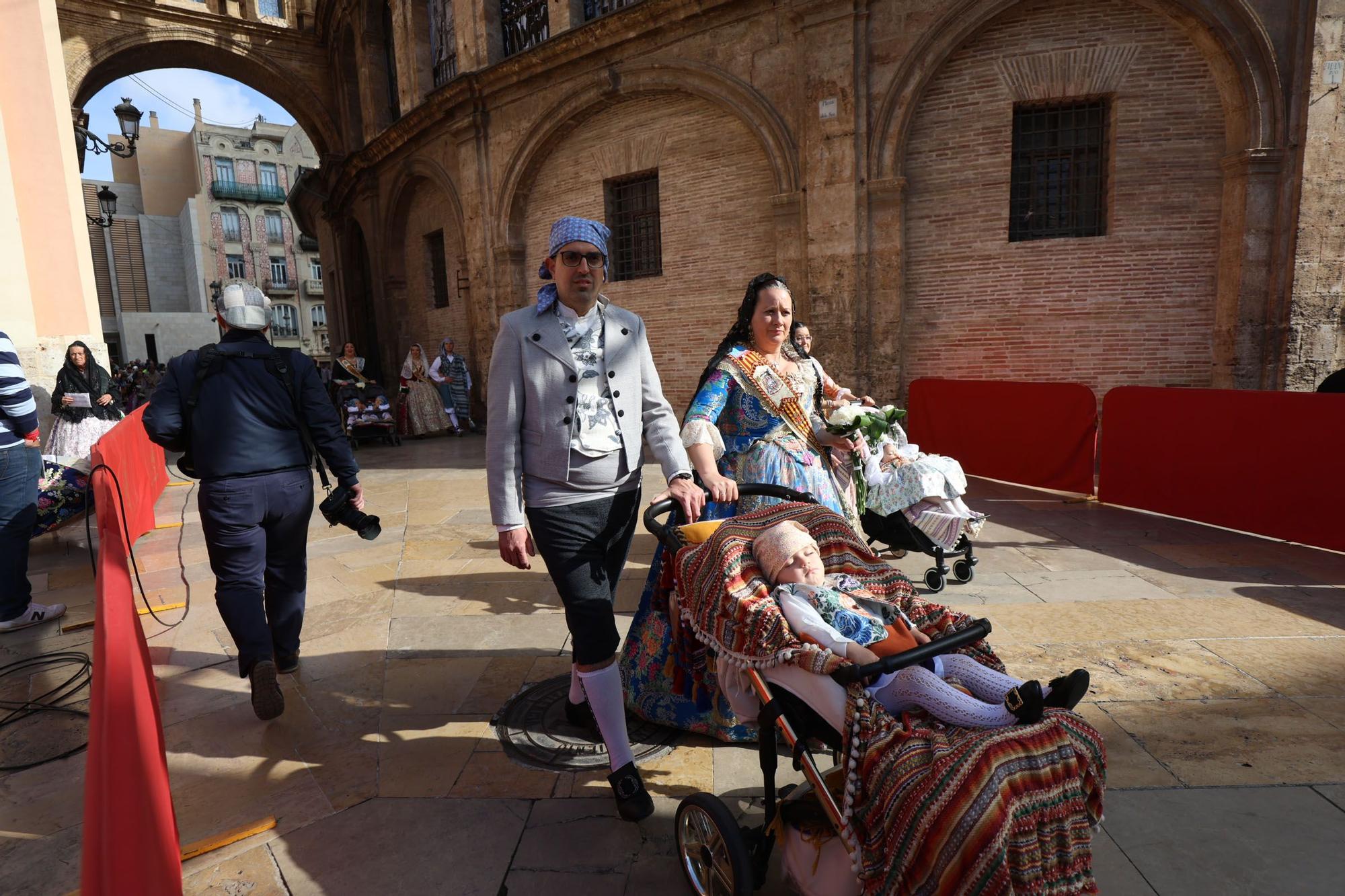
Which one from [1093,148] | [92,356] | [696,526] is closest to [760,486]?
[696,526]

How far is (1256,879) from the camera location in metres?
2.16

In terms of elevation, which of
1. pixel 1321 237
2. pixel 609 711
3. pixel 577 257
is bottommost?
pixel 609 711

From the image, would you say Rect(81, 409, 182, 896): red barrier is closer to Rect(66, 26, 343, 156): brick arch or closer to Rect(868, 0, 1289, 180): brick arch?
Rect(868, 0, 1289, 180): brick arch

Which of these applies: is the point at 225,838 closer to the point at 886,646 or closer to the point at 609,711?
the point at 609,711

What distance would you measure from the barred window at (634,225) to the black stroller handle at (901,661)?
11.7 metres

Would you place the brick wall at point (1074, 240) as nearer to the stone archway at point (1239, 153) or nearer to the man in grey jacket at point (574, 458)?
the stone archway at point (1239, 153)

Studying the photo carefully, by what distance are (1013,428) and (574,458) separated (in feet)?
22.8

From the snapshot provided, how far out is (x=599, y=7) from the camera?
1332 cm

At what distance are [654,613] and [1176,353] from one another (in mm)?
9657

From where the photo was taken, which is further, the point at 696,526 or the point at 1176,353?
the point at 1176,353

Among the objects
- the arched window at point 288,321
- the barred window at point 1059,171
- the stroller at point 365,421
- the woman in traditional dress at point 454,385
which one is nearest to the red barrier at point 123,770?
the barred window at point 1059,171

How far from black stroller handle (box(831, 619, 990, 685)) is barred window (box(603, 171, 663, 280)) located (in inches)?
460

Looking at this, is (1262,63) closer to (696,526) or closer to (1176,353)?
(1176,353)

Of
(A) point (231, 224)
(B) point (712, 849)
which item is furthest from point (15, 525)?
(A) point (231, 224)
